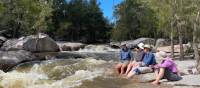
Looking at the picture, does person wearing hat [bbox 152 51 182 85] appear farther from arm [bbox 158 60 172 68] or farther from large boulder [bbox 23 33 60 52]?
large boulder [bbox 23 33 60 52]

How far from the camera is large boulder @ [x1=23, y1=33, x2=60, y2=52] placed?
53344 millimetres

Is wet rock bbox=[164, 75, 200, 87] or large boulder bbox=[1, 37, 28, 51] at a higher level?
wet rock bbox=[164, 75, 200, 87]

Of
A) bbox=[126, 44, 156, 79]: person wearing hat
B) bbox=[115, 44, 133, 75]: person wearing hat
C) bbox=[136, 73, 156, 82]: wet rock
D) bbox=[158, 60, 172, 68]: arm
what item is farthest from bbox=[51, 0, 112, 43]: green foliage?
bbox=[158, 60, 172, 68]: arm

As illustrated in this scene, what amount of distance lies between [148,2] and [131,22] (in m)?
52.6

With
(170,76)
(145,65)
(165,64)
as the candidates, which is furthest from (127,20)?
(165,64)

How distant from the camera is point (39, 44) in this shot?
179 ft

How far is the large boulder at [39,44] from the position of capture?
5334cm

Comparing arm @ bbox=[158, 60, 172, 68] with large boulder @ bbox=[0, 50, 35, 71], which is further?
large boulder @ bbox=[0, 50, 35, 71]

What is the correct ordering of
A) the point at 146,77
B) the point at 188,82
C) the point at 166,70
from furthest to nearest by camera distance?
the point at 146,77 → the point at 166,70 → the point at 188,82

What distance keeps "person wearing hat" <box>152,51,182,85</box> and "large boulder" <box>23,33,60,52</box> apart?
36439 mm

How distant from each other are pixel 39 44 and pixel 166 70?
38.4 m

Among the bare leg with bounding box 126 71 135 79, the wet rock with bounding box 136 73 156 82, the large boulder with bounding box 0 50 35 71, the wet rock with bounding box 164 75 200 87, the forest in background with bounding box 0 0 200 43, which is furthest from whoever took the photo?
the forest in background with bounding box 0 0 200 43

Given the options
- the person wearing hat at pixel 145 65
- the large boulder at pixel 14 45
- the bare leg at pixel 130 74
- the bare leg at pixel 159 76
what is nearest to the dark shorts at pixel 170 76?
the bare leg at pixel 159 76

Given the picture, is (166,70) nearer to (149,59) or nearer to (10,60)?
(149,59)
